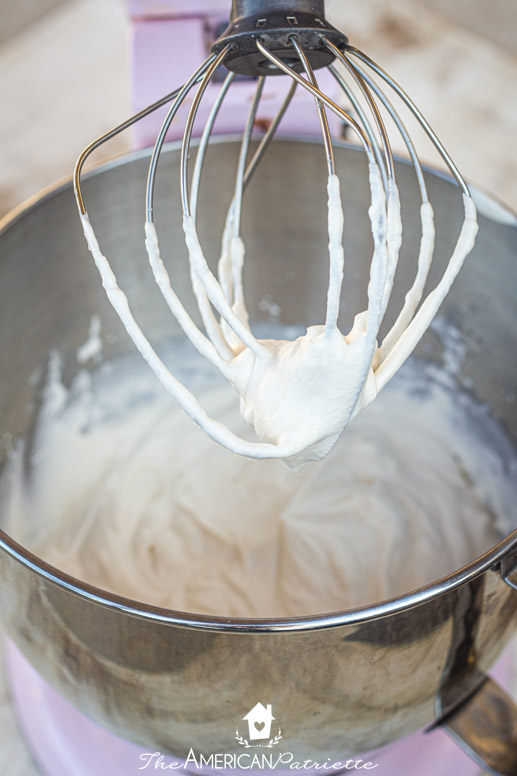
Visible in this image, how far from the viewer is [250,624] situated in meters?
0.38

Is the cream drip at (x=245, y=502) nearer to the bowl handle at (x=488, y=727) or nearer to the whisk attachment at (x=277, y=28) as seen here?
the bowl handle at (x=488, y=727)

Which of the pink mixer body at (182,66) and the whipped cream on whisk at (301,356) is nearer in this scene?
the whipped cream on whisk at (301,356)

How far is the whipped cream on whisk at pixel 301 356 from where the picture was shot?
1.34 feet

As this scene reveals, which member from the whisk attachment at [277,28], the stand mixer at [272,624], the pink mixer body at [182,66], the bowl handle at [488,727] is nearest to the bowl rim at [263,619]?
the stand mixer at [272,624]

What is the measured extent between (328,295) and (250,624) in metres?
0.16

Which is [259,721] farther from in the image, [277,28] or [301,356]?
[277,28]

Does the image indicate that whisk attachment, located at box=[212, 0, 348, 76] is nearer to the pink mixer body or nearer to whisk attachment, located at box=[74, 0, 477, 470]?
whisk attachment, located at box=[74, 0, 477, 470]

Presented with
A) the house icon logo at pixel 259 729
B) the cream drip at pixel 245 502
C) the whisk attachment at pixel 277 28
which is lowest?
the house icon logo at pixel 259 729

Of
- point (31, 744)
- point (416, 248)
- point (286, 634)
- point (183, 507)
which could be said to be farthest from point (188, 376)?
point (286, 634)

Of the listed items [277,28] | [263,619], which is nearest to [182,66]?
[277,28]

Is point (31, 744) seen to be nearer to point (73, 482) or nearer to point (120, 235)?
point (73, 482)

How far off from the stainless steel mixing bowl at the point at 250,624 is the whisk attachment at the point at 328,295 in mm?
104

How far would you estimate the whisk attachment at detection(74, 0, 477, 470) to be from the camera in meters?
0.39

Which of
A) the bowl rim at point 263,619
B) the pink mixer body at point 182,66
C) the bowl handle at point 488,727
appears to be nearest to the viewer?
the bowl rim at point 263,619
